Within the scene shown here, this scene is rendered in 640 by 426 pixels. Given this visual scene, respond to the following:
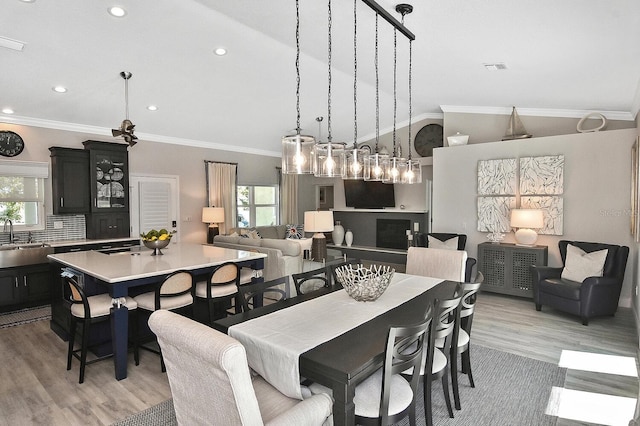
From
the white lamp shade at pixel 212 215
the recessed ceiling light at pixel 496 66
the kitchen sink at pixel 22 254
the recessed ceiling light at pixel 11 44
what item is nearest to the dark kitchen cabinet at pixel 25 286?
the kitchen sink at pixel 22 254

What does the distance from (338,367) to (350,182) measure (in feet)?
25.9

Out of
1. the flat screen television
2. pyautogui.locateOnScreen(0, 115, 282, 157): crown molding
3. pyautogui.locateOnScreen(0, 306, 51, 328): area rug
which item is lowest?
pyautogui.locateOnScreen(0, 306, 51, 328): area rug

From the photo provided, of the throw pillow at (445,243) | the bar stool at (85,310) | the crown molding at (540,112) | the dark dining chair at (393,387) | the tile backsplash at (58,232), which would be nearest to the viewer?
the dark dining chair at (393,387)

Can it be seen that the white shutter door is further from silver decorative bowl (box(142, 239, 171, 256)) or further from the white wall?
the white wall

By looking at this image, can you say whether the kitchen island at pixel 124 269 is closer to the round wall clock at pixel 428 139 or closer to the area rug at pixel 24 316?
the area rug at pixel 24 316

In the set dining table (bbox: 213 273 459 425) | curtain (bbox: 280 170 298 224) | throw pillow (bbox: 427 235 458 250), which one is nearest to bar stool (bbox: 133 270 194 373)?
dining table (bbox: 213 273 459 425)

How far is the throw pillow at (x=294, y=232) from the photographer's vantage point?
853 centimetres

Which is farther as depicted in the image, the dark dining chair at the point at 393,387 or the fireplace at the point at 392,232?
the fireplace at the point at 392,232

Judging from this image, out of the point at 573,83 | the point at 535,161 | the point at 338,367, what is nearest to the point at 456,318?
the point at 338,367

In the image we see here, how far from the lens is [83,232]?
6246 mm

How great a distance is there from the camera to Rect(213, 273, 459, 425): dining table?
1693 millimetres

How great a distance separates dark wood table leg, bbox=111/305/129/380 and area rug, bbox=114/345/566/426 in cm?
64

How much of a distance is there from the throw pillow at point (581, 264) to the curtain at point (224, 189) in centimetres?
625

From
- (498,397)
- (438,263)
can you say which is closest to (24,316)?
(438,263)
